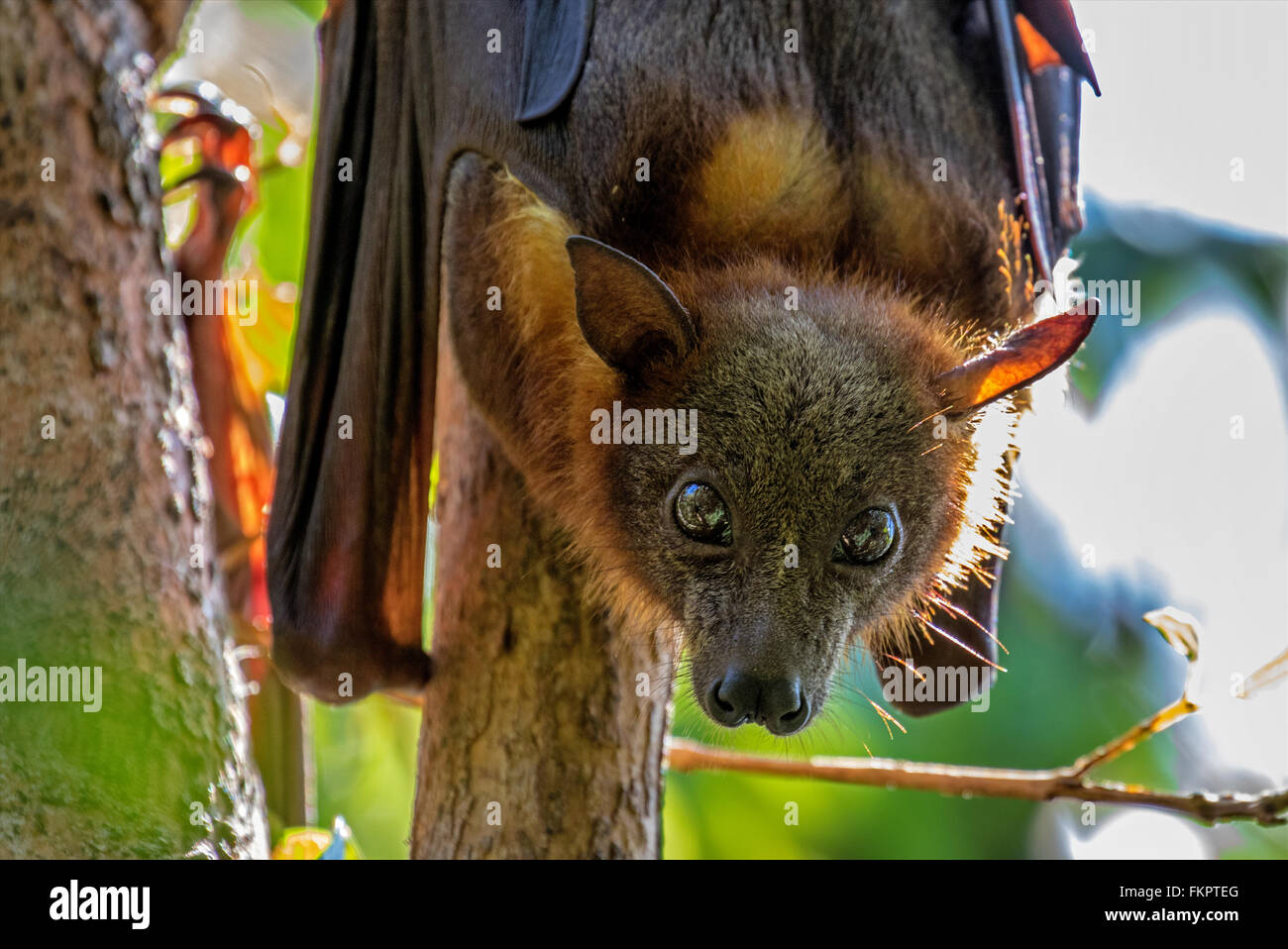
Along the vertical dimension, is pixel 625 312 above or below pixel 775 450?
above

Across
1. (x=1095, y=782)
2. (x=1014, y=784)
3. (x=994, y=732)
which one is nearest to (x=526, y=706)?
(x=1014, y=784)

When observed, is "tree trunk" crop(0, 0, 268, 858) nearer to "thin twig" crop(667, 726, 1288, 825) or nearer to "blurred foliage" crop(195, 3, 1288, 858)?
"thin twig" crop(667, 726, 1288, 825)

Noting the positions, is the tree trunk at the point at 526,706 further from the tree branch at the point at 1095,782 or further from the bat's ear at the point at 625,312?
the bat's ear at the point at 625,312

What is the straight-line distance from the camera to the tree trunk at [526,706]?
2992mm

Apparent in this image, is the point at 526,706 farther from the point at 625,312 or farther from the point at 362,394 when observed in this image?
the point at 625,312

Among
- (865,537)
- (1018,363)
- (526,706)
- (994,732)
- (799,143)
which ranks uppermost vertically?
(799,143)

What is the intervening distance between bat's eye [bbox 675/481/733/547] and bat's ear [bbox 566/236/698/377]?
0.28 m

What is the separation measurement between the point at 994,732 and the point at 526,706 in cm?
338

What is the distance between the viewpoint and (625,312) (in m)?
2.55

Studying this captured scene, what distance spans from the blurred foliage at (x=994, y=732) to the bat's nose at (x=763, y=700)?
255 centimetres

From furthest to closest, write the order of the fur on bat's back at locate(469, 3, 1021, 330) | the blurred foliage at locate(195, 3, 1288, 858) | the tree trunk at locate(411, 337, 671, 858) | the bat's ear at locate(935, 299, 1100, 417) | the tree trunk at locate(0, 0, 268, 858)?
the blurred foliage at locate(195, 3, 1288, 858) → the tree trunk at locate(411, 337, 671, 858) → the fur on bat's back at locate(469, 3, 1021, 330) → the tree trunk at locate(0, 0, 268, 858) → the bat's ear at locate(935, 299, 1100, 417)

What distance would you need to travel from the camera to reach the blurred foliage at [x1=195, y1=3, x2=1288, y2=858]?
5207 mm

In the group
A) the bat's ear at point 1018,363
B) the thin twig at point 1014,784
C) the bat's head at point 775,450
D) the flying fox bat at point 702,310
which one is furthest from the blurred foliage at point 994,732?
the bat's ear at point 1018,363

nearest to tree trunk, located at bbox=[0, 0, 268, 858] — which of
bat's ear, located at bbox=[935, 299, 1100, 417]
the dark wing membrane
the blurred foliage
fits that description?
the dark wing membrane
